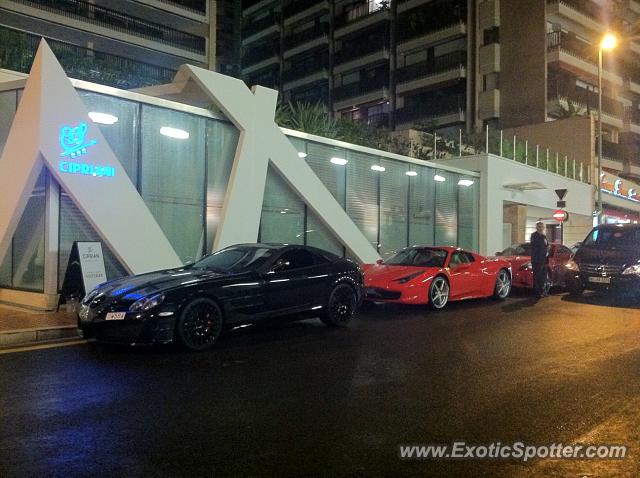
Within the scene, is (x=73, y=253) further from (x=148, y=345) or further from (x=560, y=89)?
(x=560, y=89)

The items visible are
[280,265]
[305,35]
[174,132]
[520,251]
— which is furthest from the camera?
[305,35]

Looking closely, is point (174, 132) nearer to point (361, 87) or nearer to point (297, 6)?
point (361, 87)

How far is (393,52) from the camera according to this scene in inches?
1827

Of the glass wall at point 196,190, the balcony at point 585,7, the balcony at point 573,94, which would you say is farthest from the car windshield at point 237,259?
the balcony at point 585,7

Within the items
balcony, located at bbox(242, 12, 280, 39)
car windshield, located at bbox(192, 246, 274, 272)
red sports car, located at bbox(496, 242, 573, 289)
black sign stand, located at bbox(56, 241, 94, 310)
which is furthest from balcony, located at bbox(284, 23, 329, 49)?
car windshield, located at bbox(192, 246, 274, 272)

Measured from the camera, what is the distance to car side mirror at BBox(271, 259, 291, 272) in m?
8.52

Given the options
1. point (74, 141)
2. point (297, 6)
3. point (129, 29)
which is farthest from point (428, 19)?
point (74, 141)

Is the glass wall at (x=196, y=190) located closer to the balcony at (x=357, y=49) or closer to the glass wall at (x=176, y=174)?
the glass wall at (x=176, y=174)

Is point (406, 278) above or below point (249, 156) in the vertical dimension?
below

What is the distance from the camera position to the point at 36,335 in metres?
8.09

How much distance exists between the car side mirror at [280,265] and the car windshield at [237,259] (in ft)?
0.51

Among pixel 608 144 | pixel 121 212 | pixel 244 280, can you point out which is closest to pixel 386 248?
pixel 121 212

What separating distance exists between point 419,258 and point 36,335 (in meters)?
7.45

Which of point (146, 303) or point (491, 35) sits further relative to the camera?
point (491, 35)
